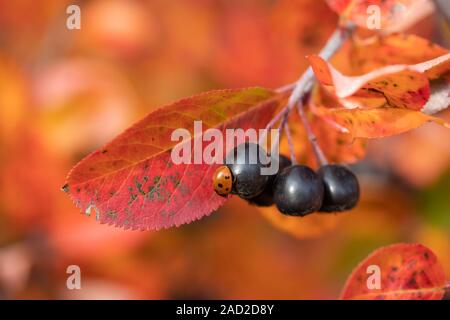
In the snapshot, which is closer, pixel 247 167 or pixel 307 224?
pixel 247 167

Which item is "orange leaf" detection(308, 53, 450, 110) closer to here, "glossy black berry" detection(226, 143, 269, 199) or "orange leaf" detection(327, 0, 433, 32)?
"glossy black berry" detection(226, 143, 269, 199)

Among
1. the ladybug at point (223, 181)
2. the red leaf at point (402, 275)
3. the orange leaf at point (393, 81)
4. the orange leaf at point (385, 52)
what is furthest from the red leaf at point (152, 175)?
the orange leaf at point (385, 52)

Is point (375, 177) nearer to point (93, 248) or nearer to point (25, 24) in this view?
point (93, 248)

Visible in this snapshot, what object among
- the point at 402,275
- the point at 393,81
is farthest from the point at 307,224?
the point at 393,81

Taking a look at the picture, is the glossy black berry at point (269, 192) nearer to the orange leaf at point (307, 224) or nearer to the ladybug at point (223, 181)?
the ladybug at point (223, 181)

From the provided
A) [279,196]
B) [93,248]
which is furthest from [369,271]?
[93,248]

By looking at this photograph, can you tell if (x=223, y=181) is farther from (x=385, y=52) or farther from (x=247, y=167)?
(x=385, y=52)

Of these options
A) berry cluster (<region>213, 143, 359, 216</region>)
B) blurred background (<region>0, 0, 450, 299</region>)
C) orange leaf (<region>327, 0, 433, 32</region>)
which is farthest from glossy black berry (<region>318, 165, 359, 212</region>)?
blurred background (<region>0, 0, 450, 299</region>)
